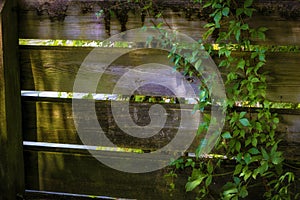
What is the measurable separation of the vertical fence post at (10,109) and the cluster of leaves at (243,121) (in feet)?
3.20

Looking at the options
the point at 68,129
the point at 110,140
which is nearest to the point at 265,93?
the point at 110,140

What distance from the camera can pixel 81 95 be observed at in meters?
2.61

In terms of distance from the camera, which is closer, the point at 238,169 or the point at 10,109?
the point at 238,169

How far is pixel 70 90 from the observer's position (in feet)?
8.43

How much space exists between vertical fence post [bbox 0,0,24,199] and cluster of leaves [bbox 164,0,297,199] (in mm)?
976

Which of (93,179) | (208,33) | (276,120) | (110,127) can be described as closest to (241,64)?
(208,33)

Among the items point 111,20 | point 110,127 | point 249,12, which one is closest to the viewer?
point 249,12

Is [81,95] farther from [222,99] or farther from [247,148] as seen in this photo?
[247,148]

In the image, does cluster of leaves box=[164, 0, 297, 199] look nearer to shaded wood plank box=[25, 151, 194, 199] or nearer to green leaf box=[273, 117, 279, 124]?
green leaf box=[273, 117, 279, 124]

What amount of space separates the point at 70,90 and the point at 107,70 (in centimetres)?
26

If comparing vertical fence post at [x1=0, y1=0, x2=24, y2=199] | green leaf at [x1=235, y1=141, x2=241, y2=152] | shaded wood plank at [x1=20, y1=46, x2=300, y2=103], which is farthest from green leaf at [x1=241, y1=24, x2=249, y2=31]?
vertical fence post at [x1=0, y1=0, x2=24, y2=199]

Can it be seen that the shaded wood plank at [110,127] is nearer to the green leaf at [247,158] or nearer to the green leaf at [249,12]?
the green leaf at [247,158]

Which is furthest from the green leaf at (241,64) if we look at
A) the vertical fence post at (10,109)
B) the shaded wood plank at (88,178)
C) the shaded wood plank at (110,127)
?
the vertical fence post at (10,109)

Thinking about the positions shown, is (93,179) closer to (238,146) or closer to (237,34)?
(238,146)
